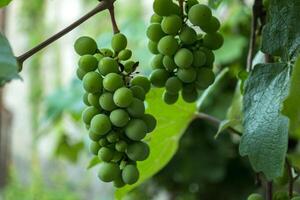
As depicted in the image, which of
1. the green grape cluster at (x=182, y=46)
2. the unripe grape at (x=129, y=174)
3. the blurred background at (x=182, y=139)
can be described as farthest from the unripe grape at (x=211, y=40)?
the blurred background at (x=182, y=139)

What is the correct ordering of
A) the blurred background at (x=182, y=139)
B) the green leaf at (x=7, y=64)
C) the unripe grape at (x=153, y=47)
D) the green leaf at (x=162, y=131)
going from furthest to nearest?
the blurred background at (x=182, y=139), the green leaf at (x=162, y=131), the unripe grape at (x=153, y=47), the green leaf at (x=7, y=64)

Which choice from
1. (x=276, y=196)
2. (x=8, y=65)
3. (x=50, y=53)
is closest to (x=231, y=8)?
(x=50, y=53)

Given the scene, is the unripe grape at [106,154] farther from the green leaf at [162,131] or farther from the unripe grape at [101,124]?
the green leaf at [162,131]

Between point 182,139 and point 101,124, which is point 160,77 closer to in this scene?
point 101,124

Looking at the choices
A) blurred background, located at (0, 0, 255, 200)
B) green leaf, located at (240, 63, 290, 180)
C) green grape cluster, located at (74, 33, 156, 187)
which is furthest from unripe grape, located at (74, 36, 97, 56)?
blurred background, located at (0, 0, 255, 200)

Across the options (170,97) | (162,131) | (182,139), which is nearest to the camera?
(170,97)

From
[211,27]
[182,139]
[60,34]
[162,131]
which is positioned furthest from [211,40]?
[182,139]

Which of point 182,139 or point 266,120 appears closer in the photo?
point 266,120

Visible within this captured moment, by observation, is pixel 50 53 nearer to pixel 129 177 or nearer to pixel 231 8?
pixel 231 8
